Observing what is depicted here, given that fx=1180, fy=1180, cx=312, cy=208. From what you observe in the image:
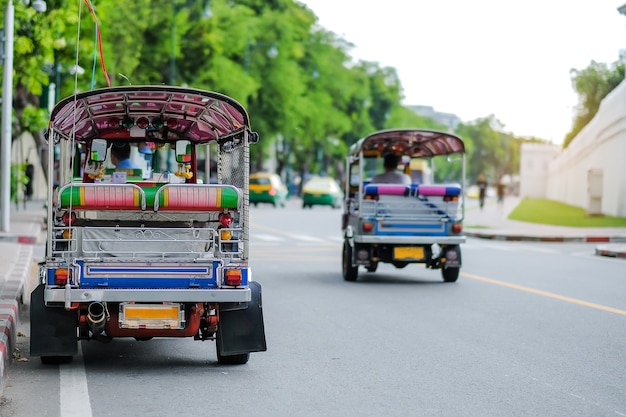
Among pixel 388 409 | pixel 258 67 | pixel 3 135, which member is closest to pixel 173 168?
pixel 388 409

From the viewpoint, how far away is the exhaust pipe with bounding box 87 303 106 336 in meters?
8.69

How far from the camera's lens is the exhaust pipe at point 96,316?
28.5ft

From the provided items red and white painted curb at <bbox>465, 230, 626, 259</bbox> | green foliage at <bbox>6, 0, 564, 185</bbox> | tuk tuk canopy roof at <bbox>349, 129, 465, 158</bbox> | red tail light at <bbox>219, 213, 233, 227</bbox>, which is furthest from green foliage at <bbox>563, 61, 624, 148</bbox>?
red tail light at <bbox>219, 213, 233, 227</bbox>

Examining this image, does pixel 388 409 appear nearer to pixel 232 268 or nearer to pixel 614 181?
pixel 232 268

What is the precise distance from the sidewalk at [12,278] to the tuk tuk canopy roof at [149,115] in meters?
1.67

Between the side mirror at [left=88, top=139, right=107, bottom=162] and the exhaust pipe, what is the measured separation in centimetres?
235

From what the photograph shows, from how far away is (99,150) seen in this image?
1074 centimetres

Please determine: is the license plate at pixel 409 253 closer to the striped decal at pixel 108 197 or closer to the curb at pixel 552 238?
the striped decal at pixel 108 197

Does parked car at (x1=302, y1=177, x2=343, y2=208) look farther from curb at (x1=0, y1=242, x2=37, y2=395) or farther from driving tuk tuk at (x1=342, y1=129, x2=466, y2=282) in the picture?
driving tuk tuk at (x1=342, y1=129, x2=466, y2=282)

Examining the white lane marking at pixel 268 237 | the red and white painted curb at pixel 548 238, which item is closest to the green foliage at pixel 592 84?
the red and white painted curb at pixel 548 238

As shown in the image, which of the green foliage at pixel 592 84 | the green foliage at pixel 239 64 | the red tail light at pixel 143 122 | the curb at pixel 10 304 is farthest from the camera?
the green foliage at pixel 592 84

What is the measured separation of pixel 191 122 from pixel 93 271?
235 cm

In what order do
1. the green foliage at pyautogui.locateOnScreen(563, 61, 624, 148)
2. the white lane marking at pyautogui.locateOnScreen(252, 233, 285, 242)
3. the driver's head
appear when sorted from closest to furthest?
the driver's head, the white lane marking at pyautogui.locateOnScreen(252, 233, 285, 242), the green foliage at pyautogui.locateOnScreen(563, 61, 624, 148)

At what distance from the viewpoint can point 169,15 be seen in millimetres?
46719
